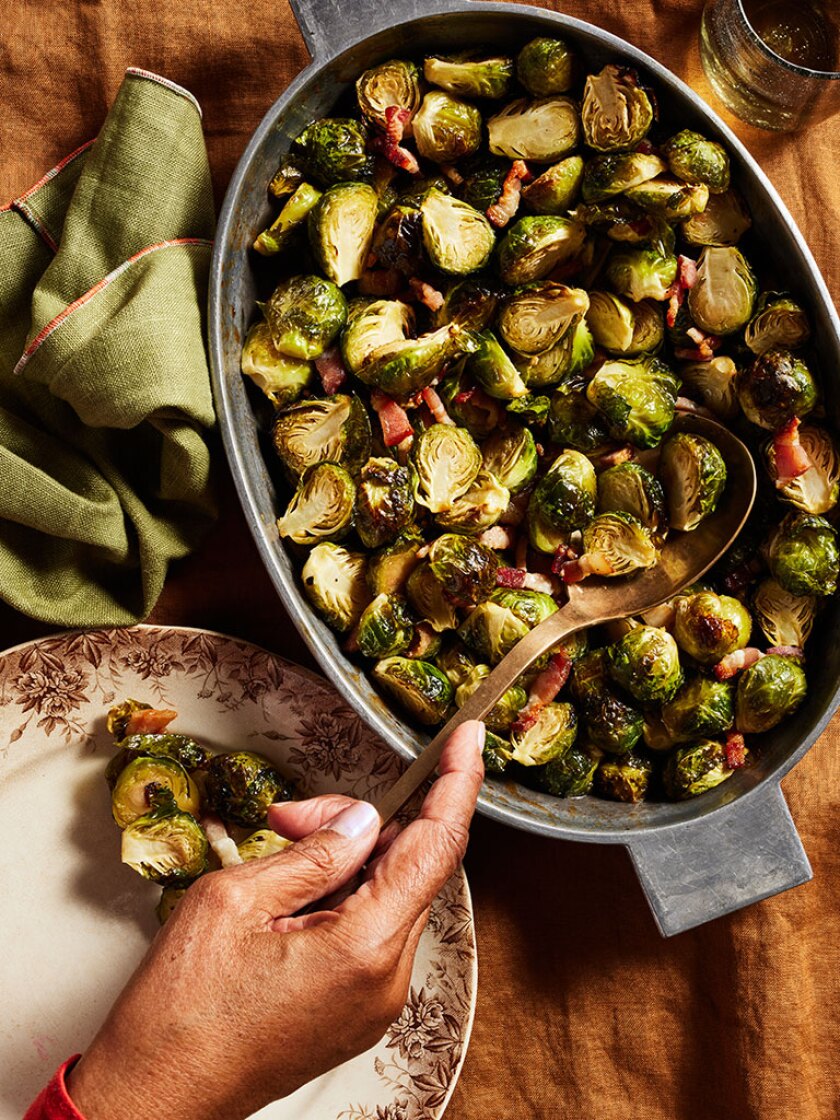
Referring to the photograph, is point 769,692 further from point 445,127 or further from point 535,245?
point 445,127

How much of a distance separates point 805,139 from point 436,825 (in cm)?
222

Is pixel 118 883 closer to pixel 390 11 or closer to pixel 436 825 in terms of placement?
pixel 436 825

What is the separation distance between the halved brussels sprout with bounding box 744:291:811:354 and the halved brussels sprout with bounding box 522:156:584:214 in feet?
1.79

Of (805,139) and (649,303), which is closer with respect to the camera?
(649,303)

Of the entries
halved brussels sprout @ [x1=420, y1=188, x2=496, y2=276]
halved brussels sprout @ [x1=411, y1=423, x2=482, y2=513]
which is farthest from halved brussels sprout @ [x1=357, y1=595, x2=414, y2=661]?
Answer: halved brussels sprout @ [x1=420, y1=188, x2=496, y2=276]

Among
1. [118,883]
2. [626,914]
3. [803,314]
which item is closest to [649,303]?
[803,314]

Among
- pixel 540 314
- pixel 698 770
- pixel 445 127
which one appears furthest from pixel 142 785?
pixel 445 127

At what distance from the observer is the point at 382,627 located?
8.09 ft

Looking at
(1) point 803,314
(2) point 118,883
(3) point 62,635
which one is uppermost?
(1) point 803,314

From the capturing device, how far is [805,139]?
289 cm

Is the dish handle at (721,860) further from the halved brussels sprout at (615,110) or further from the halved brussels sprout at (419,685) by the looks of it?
the halved brussels sprout at (615,110)

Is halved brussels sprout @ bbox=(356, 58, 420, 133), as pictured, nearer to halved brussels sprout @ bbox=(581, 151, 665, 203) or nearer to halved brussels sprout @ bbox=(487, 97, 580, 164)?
halved brussels sprout @ bbox=(487, 97, 580, 164)

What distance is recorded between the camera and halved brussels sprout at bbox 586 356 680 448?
2496 millimetres

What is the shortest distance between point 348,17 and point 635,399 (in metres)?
1.13
